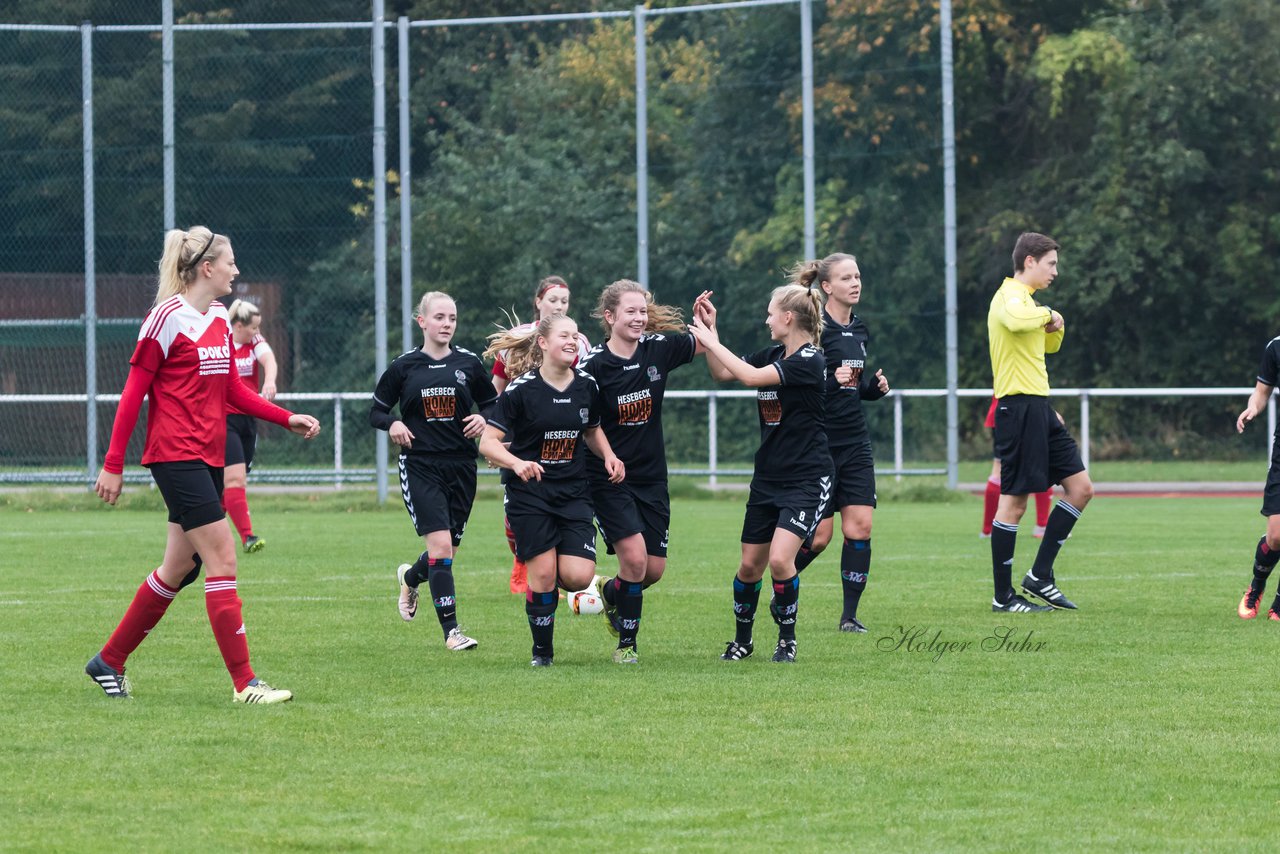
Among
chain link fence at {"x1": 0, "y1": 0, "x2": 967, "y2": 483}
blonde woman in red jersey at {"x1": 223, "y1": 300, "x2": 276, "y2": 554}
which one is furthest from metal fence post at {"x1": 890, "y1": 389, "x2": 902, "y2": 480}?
blonde woman in red jersey at {"x1": 223, "y1": 300, "x2": 276, "y2": 554}

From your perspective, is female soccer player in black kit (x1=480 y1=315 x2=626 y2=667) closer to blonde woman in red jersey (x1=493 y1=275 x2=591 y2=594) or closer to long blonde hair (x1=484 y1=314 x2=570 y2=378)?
long blonde hair (x1=484 y1=314 x2=570 y2=378)

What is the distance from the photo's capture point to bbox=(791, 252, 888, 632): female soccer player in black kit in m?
9.73

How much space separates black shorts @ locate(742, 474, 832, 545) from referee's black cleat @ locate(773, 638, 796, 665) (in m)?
0.46

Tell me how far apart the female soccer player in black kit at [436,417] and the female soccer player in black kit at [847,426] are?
1745 mm

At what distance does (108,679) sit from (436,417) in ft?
8.34

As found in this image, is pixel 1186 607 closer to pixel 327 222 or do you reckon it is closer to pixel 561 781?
pixel 561 781

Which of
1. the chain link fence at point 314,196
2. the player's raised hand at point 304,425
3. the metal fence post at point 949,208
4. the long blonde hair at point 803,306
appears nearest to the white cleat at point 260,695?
the player's raised hand at point 304,425

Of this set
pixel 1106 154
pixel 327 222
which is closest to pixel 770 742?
pixel 327 222

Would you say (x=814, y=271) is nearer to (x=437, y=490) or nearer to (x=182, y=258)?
(x=437, y=490)

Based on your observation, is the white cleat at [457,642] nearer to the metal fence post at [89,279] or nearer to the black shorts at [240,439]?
the black shorts at [240,439]

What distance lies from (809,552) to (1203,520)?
9883 mm

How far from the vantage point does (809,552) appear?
31.9 feet

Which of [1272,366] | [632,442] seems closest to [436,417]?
[632,442]

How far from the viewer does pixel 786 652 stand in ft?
28.0
